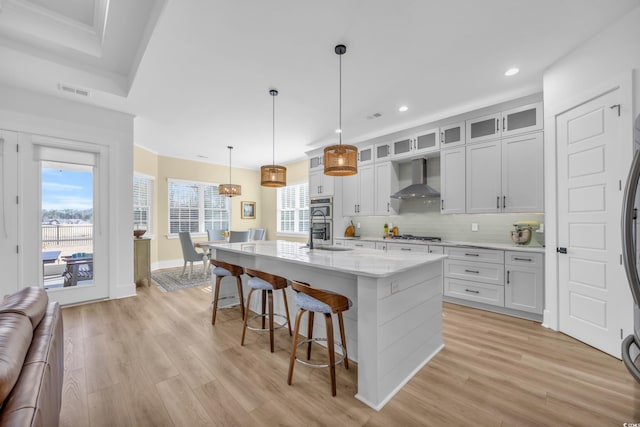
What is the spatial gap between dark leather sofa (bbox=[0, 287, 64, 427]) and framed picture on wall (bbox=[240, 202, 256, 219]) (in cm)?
669

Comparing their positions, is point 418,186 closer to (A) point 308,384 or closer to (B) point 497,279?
(B) point 497,279

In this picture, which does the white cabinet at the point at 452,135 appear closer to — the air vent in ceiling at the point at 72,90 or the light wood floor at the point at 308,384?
the light wood floor at the point at 308,384

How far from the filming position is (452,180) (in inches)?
160

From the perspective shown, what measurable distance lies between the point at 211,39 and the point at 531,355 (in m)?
4.11

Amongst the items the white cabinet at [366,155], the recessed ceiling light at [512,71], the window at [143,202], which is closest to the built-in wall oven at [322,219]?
the white cabinet at [366,155]

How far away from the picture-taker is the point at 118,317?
333 cm

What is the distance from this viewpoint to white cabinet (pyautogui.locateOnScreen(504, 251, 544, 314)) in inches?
124

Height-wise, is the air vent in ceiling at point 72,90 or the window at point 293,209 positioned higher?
the air vent in ceiling at point 72,90

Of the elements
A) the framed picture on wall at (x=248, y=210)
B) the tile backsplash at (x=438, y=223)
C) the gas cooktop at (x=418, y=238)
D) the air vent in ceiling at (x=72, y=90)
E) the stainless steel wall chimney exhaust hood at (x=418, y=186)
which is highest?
the air vent in ceiling at (x=72, y=90)

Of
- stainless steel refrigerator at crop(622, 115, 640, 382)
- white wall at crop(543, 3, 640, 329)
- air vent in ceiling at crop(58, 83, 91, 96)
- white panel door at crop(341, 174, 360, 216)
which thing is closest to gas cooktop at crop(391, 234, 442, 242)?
white panel door at crop(341, 174, 360, 216)

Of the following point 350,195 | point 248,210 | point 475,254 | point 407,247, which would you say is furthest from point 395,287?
point 248,210

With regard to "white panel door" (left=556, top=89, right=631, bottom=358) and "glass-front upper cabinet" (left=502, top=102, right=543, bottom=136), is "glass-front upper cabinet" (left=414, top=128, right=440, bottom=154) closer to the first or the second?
"glass-front upper cabinet" (left=502, top=102, right=543, bottom=136)

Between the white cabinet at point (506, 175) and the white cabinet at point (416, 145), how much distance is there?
0.54m

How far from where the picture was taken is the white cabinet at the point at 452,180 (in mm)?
3953
